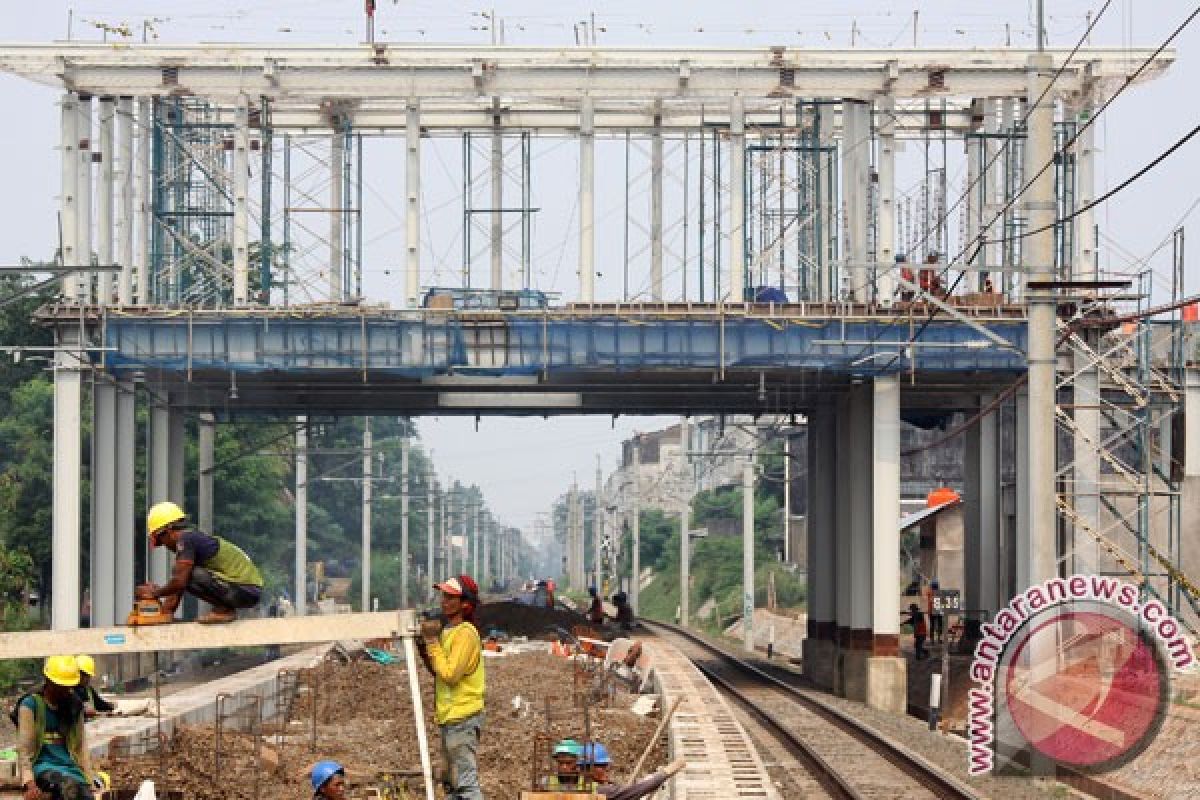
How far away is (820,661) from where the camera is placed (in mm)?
57750

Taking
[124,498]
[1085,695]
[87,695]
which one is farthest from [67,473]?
[87,695]

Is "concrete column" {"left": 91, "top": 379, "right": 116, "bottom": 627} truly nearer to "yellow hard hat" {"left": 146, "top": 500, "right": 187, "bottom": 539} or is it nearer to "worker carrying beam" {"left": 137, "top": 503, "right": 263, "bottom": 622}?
"worker carrying beam" {"left": 137, "top": 503, "right": 263, "bottom": 622}

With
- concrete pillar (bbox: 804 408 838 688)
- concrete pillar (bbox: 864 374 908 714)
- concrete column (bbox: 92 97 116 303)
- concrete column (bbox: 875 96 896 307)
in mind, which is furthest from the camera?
concrete pillar (bbox: 804 408 838 688)

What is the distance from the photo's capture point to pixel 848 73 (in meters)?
49.7

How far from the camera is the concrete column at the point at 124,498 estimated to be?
167ft

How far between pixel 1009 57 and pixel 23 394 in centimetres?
4388

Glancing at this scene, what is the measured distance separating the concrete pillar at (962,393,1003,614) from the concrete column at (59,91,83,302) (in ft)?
74.3

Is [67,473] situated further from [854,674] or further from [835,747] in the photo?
[835,747]

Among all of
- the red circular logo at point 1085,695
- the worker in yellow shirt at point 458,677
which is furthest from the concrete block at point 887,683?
the worker in yellow shirt at point 458,677

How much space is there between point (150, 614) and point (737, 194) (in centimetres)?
3644

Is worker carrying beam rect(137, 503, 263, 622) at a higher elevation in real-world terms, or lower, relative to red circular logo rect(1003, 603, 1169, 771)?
higher

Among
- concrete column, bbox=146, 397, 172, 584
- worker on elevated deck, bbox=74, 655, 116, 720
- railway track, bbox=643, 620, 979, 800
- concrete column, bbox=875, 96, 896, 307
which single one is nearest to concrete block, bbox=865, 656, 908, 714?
railway track, bbox=643, 620, 979, 800

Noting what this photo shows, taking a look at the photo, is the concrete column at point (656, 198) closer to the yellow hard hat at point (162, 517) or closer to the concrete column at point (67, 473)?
the concrete column at point (67, 473)

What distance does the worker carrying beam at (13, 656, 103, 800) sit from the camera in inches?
585
